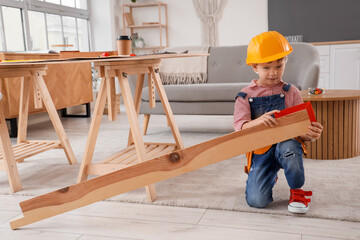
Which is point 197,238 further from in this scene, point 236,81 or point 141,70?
point 236,81

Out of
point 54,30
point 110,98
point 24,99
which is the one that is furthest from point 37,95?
point 54,30

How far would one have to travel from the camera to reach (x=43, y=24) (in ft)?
15.8

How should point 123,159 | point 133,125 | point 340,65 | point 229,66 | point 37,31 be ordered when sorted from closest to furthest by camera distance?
1. point 133,125
2. point 123,159
3. point 229,66
4. point 37,31
5. point 340,65

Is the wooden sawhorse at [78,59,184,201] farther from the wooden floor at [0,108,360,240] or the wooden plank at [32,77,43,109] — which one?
the wooden plank at [32,77,43,109]

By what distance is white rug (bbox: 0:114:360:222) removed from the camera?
1.55 metres

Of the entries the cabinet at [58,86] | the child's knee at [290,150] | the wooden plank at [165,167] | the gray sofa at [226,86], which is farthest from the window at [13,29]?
the child's knee at [290,150]

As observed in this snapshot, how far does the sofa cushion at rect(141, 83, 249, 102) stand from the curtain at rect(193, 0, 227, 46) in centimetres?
325

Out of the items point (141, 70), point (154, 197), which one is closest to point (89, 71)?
point (141, 70)

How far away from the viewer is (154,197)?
169 cm

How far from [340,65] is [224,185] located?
13.3 feet

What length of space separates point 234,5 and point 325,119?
4.29m

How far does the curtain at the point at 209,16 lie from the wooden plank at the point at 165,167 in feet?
17.1

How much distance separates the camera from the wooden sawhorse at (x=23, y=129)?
6.27 feet

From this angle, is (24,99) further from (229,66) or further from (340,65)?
(340,65)
